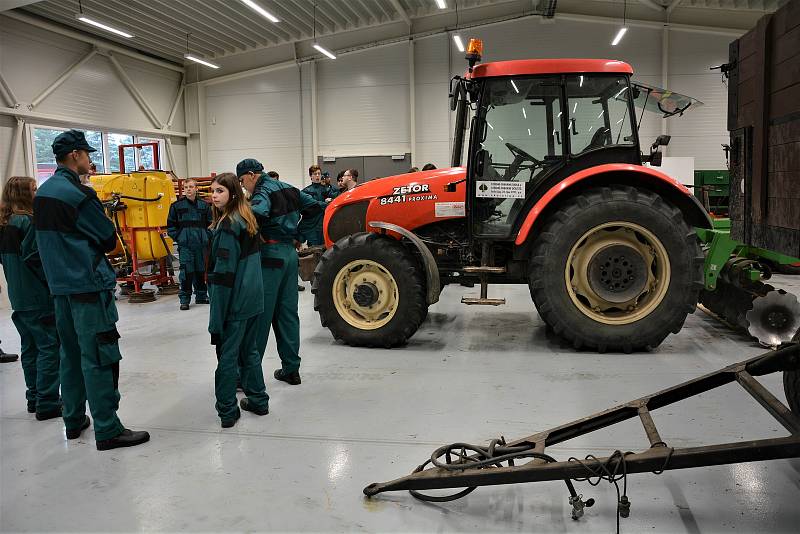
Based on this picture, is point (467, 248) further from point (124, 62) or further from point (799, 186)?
point (124, 62)

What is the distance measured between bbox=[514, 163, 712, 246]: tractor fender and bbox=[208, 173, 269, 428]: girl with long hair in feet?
8.00

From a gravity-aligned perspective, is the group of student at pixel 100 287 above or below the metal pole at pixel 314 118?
below

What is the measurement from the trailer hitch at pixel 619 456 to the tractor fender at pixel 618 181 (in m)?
2.43

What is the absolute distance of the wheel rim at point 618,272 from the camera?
16.5 ft

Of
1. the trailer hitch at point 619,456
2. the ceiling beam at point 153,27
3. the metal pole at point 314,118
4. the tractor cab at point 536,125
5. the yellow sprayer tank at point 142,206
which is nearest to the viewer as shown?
the trailer hitch at point 619,456

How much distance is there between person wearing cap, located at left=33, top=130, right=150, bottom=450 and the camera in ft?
10.5

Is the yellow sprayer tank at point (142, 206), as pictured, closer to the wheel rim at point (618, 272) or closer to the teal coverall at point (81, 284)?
the teal coverall at point (81, 284)

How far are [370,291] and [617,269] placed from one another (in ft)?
7.07

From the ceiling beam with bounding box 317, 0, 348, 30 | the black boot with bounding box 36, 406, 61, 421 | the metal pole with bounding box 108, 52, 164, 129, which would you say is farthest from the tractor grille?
the metal pole with bounding box 108, 52, 164, 129

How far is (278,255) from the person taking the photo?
4.15 metres

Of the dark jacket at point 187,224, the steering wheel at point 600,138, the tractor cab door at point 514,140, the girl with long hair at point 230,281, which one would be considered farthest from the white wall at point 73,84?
the steering wheel at point 600,138

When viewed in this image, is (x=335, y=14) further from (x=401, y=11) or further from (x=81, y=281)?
(x=81, y=281)

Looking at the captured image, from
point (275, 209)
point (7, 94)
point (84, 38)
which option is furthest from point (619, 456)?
point (84, 38)

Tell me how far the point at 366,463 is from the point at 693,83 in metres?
13.7
